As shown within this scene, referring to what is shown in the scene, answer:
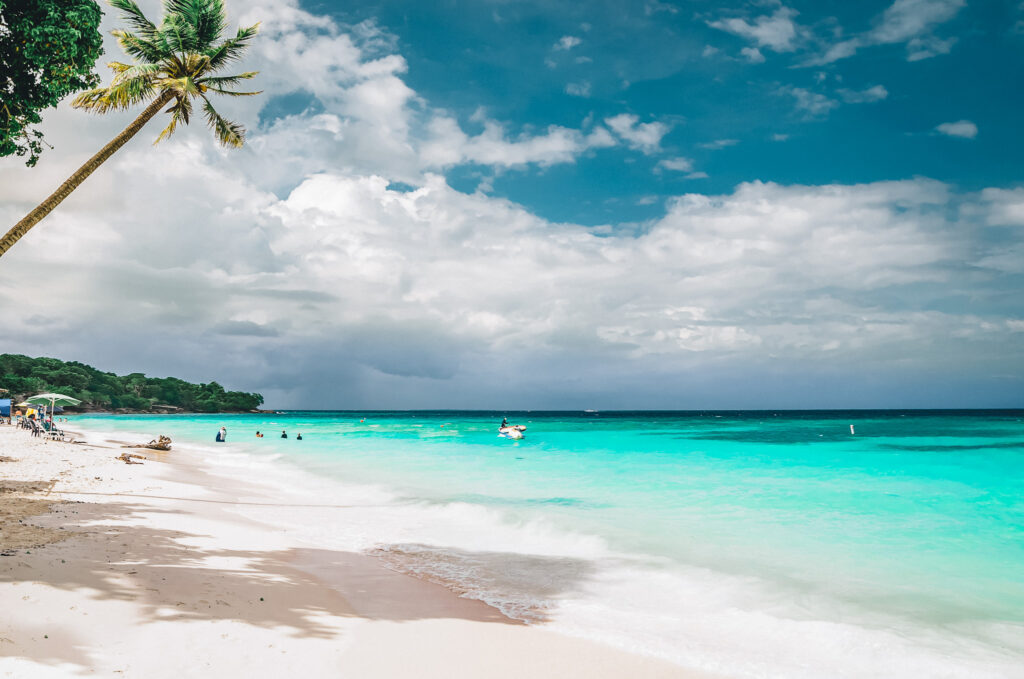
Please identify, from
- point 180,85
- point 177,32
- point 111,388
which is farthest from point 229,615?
point 111,388

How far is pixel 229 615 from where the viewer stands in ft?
20.5

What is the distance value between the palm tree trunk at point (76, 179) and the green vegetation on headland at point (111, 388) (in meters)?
124

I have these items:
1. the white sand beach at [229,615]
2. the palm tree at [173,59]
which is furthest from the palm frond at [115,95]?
the white sand beach at [229,615]

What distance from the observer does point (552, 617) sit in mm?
7355

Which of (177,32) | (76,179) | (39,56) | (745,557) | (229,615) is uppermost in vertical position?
(177,32)

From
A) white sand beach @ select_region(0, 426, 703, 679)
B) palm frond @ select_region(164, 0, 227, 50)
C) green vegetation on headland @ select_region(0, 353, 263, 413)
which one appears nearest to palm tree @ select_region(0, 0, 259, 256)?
palm frond @ select_region(164, 0, 227, 50)

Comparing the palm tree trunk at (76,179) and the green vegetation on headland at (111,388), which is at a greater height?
the palm tree trunk at (76,179)

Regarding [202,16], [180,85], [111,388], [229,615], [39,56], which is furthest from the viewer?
[111,388]

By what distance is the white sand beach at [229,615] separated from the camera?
516 centimetres

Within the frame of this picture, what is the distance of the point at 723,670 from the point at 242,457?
34836mm

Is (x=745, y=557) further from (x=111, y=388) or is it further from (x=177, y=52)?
(x=111, y=388)

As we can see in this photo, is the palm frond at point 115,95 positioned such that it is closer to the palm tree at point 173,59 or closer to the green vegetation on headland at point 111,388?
the palm tree at point 173,59

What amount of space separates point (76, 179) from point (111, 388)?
173 meters

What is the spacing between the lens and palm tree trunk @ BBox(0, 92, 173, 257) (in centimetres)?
952
